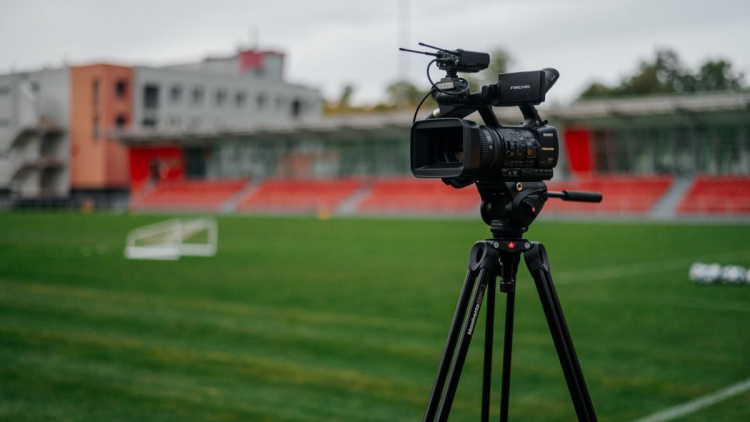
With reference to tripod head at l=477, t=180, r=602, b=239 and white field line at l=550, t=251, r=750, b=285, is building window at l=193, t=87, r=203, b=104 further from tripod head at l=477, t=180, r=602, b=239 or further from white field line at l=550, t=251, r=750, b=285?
tripod head at l=477, t=180, r=602, b=239

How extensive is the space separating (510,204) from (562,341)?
2.14 feet

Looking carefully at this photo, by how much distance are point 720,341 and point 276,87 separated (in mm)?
68179

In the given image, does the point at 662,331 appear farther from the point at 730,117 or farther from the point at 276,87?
the point at 276,87

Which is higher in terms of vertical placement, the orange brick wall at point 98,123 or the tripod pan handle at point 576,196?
the orange brick wall at point 98,123

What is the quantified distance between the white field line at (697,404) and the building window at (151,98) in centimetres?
5902

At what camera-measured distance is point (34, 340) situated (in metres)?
9.99

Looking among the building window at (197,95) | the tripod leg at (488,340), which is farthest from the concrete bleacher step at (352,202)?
the tripod leg at (488,340)

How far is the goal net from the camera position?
2253 cm

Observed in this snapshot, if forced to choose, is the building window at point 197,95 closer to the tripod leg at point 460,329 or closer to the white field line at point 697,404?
the white field line at point 697,404

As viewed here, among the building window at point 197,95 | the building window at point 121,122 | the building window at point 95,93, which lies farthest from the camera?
the building window at point 197,95

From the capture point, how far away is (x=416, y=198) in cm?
5197

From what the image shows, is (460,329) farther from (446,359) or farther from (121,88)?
(121,88)

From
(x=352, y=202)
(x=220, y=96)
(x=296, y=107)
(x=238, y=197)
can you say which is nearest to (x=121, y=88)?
(x=238, y=197)

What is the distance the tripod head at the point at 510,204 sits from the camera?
3.84 meters
